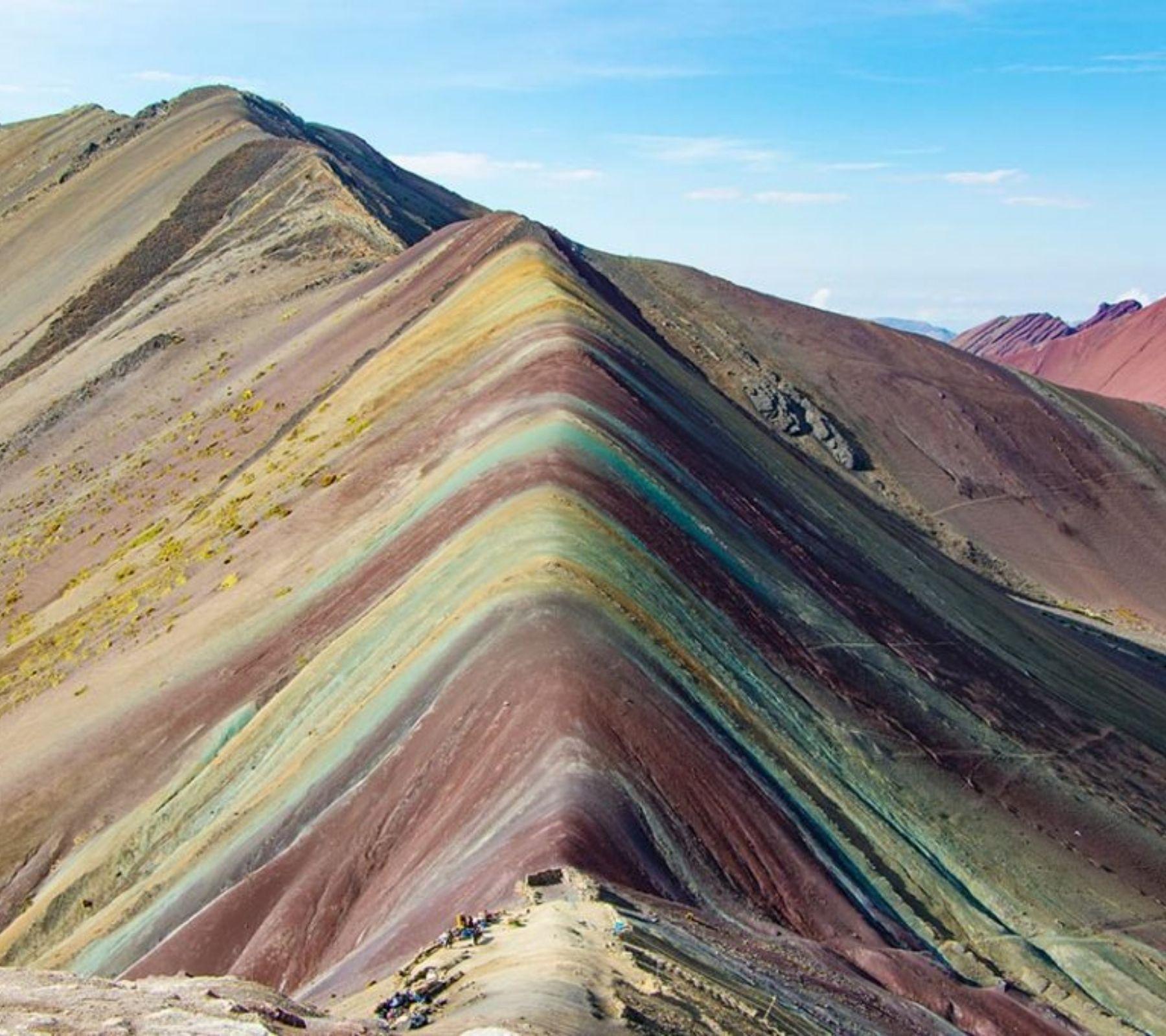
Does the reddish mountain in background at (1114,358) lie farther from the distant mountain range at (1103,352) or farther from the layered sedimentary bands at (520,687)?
the layered sedimentary bands at (520,687)

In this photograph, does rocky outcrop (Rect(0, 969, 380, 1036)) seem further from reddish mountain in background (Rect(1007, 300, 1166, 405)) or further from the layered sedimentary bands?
reddish mountain in background (Rect(1007, 300, 1166, 405))

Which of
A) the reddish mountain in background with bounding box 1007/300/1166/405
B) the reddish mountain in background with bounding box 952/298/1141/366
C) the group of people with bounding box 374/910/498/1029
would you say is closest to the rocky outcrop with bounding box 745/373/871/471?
the group of people with bounding box 374/910/498/1029

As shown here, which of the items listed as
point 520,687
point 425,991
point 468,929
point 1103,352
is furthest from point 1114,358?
point 425,991

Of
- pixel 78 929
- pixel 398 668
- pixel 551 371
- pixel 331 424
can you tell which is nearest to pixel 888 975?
pixel 398 668

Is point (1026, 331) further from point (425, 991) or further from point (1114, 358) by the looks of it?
point (425, 991)

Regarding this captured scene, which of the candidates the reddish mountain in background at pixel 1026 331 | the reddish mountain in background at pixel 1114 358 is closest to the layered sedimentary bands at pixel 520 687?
the reddish mountain in background at pixel 1114 358

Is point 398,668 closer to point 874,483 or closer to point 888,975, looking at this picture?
point 888,975

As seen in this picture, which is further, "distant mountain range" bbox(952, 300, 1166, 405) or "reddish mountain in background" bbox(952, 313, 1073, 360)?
"reddish mountain in background" bbox(952, 313, 1073, 360)

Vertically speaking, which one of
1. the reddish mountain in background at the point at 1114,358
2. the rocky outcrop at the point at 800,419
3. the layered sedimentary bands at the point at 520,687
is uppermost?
the reddish mountain in background at the point at 1114,358
